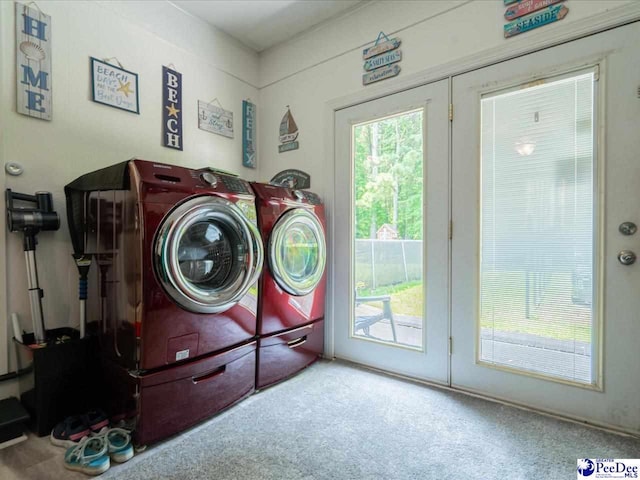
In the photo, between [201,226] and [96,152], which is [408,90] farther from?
[96,152]

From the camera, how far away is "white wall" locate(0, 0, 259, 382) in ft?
5.61

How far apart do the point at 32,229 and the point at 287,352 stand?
1593 millimetres

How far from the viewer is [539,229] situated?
179 centimetres

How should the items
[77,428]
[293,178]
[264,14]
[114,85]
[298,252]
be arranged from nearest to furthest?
[77,428], [114,85], [298,252], [264,14], [293,178]

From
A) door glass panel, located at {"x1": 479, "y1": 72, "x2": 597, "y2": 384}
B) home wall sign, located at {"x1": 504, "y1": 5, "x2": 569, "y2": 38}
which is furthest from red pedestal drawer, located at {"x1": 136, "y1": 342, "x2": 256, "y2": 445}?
home wall sign, located at {"x1": 504, "y1": 5, "x2": 569, "y2": 38}

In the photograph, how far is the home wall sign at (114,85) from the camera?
200 centimetres

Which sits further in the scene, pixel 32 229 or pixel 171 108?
A: pixel 171 108

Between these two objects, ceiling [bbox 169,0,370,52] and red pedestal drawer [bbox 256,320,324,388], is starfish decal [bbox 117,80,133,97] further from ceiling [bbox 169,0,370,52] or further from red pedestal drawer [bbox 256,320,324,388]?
red pedestal drawer [bbox 256,320,324,388]

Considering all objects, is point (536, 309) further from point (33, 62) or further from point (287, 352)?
point (33, 62)

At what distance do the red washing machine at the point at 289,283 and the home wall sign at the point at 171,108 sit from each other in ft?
2.91

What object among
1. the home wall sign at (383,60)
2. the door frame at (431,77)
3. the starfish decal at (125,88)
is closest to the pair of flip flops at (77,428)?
the door frame at (431,77)

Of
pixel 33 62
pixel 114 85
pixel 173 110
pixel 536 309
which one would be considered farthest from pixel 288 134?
A: pixel 536 309

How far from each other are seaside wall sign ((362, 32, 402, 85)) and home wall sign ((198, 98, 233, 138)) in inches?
47.6

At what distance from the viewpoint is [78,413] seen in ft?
5.49
